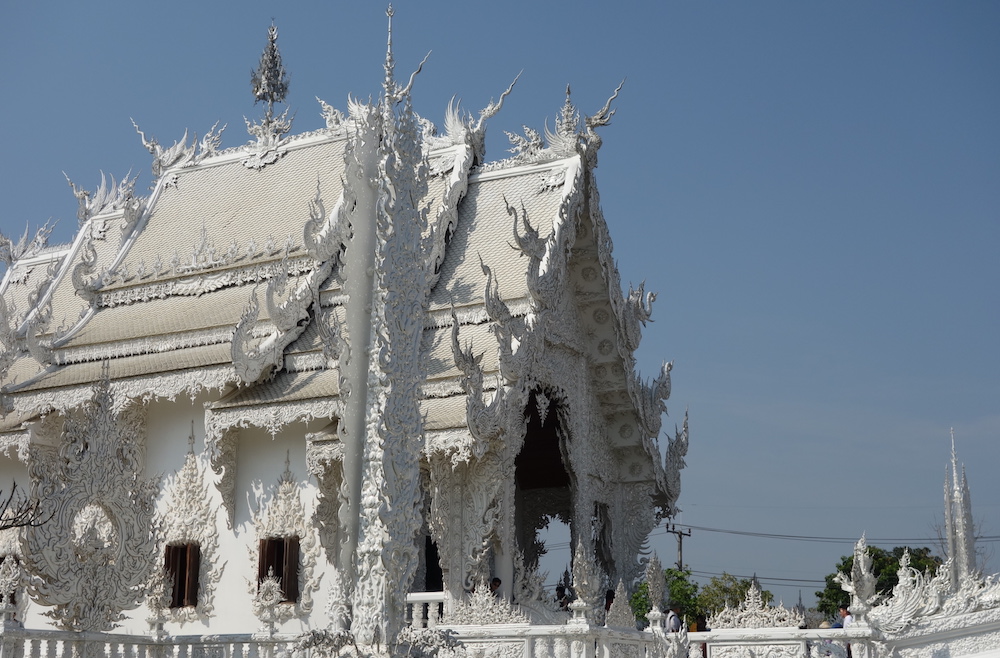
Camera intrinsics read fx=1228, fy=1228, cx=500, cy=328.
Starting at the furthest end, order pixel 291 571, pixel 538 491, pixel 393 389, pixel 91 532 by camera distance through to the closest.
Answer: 1. pixel 538 491
2. pixel 291 571
3. pixel 91 532
4. pixel 393 389

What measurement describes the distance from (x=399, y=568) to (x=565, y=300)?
7.79 m

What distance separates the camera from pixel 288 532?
12.9 metres

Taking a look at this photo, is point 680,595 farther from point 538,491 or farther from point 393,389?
point 393,389

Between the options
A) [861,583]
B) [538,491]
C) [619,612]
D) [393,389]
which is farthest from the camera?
[538,491]

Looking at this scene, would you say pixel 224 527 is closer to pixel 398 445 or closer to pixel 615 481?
pixel 615 481

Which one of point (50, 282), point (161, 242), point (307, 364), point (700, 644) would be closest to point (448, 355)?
point (307, 364)

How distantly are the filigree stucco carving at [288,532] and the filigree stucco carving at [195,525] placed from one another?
20.0 inches

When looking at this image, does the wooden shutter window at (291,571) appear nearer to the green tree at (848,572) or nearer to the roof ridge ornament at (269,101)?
the roof ridge ornament at (269,101)

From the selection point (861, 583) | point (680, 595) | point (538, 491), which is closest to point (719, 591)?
point (680, 595)

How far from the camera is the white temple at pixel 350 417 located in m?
7.39

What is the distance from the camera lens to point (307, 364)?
13.5 metres

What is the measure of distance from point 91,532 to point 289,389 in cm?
495

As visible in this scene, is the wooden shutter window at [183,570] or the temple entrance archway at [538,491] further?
the temple entrance archway at [538,491]

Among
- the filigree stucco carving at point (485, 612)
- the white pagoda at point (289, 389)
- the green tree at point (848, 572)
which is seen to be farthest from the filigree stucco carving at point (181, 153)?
A: the green tree at point (848, 572)
